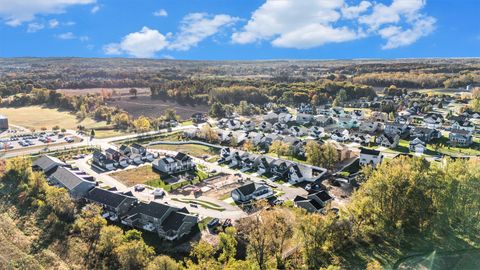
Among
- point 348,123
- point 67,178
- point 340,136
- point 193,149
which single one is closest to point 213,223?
point 67,178

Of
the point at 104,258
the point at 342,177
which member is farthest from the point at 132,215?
the point at 342,177

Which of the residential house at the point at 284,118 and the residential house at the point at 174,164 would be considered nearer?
the residential house at the point at 174,164

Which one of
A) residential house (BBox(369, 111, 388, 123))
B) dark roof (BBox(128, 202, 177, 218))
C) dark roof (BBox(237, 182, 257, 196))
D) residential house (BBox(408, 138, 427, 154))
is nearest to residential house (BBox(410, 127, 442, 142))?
residential house (BBox(408, 138, 427, 154))

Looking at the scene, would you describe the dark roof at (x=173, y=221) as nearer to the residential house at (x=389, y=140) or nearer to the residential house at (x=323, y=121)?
the residential house at (x=389, y=140)

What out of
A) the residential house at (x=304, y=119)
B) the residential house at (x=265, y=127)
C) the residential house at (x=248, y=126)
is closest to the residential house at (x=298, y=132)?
the residential house at (x=265, y=127)

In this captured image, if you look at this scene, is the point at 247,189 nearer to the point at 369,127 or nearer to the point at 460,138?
the point at 369,127

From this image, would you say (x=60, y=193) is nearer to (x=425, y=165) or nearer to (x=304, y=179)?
(x=304, y=179)

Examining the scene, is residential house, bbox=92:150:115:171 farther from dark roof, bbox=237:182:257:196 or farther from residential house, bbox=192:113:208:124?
residential house, bbox=192:113:208:124
